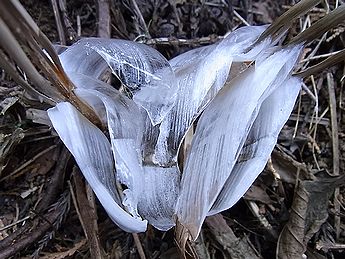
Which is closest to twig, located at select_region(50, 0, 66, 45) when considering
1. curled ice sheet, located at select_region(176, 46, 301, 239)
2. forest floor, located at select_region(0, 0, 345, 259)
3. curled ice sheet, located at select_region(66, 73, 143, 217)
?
forest floor, located at select_region(0, 0, 345, 259)

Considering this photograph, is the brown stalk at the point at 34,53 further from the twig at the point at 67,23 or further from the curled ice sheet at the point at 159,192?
the twig at the point at 67,23

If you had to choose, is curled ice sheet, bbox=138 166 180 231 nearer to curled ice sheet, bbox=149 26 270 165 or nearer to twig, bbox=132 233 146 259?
curled ice sheet, bbox=149 26 270 165

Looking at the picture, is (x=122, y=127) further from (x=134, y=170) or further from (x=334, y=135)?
(x=334, y=135)

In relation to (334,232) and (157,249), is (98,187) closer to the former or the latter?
(157,249)

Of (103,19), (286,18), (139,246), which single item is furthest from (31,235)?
(286,18)

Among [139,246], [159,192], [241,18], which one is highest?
[241,18]
